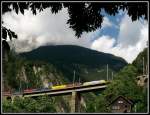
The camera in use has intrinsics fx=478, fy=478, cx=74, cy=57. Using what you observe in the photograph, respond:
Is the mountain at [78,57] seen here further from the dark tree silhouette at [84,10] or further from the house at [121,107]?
the house at [121,107]

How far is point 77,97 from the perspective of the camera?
396ft

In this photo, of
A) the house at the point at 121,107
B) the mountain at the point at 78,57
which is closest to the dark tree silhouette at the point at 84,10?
the mountain at the point at 78,57

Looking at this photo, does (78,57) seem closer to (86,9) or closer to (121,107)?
(86,9)

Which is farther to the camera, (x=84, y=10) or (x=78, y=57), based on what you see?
(x=78, y=57)

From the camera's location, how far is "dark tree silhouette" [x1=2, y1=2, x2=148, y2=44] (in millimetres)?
7090

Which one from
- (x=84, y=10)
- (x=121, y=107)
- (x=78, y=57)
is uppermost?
(x=84, y=10)

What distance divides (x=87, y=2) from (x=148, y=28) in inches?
45.3

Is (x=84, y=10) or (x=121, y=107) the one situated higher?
(x=84, y=10)

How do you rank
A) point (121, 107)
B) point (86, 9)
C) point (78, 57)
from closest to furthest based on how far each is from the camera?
point (86, 9) → point (78, 57) → point (121, 107)

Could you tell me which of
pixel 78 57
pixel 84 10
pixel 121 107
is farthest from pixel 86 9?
pixel 121 107

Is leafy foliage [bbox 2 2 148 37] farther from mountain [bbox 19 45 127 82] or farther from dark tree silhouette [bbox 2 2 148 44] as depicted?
mountain [bbox 19 45 127 82]

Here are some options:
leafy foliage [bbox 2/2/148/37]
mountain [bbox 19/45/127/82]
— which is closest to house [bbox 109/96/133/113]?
mountain [bbox 19/45/127/82]

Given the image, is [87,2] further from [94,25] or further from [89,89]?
[89,89]

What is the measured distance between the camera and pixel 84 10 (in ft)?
24.6
